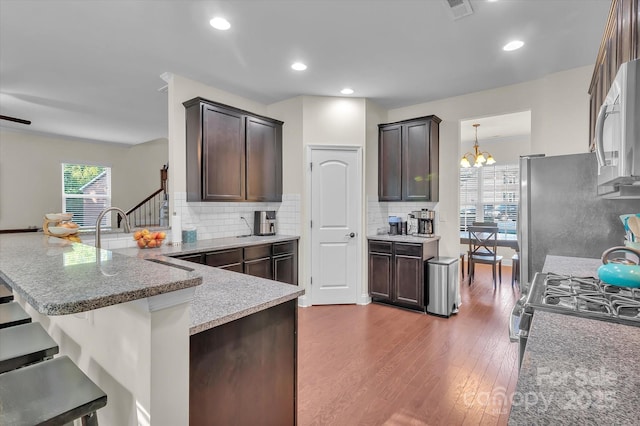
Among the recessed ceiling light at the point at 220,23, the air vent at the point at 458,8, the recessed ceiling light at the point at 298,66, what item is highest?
the recessed ceiling light at the point at 298,66

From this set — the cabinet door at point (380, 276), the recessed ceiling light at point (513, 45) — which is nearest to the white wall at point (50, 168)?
the cabinet door at point (380, 276)

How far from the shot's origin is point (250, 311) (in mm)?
1318

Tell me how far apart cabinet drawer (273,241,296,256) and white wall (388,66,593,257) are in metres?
2.05

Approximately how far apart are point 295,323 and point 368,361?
1.40 m

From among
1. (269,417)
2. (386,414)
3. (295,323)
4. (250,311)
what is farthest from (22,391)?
(386,414)

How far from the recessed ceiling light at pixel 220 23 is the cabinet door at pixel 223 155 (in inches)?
40.3

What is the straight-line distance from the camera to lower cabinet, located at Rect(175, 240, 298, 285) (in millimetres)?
3240

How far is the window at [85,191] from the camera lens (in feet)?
22.3

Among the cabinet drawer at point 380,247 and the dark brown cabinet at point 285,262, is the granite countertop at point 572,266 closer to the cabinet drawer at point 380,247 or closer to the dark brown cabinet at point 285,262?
the cabinet drawer at point 380,247

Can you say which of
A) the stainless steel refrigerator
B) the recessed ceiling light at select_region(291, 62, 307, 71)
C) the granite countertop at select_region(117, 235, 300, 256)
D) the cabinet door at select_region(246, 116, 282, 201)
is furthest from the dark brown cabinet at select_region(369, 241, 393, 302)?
the recessed ceiling light at select_region(291, 62, 307, 71)

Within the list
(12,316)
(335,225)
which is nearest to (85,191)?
(335,225)

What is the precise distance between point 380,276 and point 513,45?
2934 mm

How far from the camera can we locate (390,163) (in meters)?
4.57

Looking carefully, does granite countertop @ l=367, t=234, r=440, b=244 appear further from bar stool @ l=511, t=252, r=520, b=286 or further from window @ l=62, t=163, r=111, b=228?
window @ l=62, t=163, r=111, b=228
